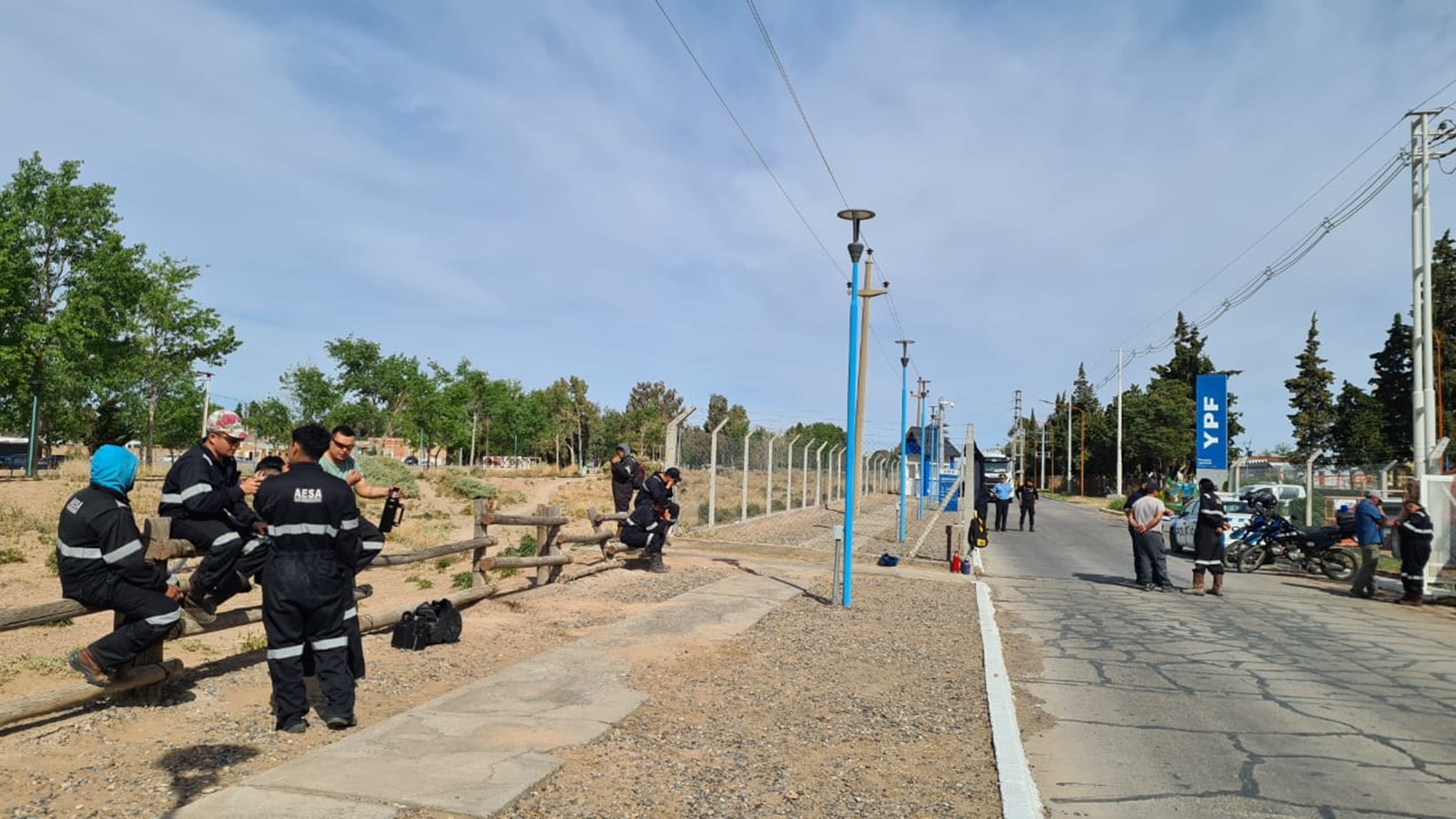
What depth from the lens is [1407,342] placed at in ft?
192

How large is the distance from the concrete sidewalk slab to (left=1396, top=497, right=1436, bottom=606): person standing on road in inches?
487

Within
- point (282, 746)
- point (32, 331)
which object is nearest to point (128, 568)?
point (282, 746)

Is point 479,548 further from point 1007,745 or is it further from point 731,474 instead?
point 731,474

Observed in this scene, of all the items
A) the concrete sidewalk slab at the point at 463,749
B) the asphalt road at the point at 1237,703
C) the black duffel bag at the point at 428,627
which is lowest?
the asphalt road at the point at 1237,703

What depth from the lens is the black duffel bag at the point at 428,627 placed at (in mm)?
8164

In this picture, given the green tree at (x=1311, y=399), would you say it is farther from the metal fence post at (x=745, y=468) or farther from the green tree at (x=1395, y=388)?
the metal fence post at (x=745, y=468)

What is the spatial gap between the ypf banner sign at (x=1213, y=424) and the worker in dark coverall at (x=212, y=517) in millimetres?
26419

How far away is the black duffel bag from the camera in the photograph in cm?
816

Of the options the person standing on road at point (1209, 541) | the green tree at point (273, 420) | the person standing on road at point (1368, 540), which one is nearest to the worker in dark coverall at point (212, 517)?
the person standing on road at point (1209, 541)

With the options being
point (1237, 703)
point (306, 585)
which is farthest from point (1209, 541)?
point (306, 585)

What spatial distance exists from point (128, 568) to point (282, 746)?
1.30 meters

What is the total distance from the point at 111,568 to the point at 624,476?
35.3ft

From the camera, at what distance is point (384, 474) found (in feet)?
94.1

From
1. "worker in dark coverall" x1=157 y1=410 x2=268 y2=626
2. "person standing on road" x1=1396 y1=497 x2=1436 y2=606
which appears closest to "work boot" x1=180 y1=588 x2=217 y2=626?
"worker in dark coverall" x1=157 y1=410 x2=268 y2=626
